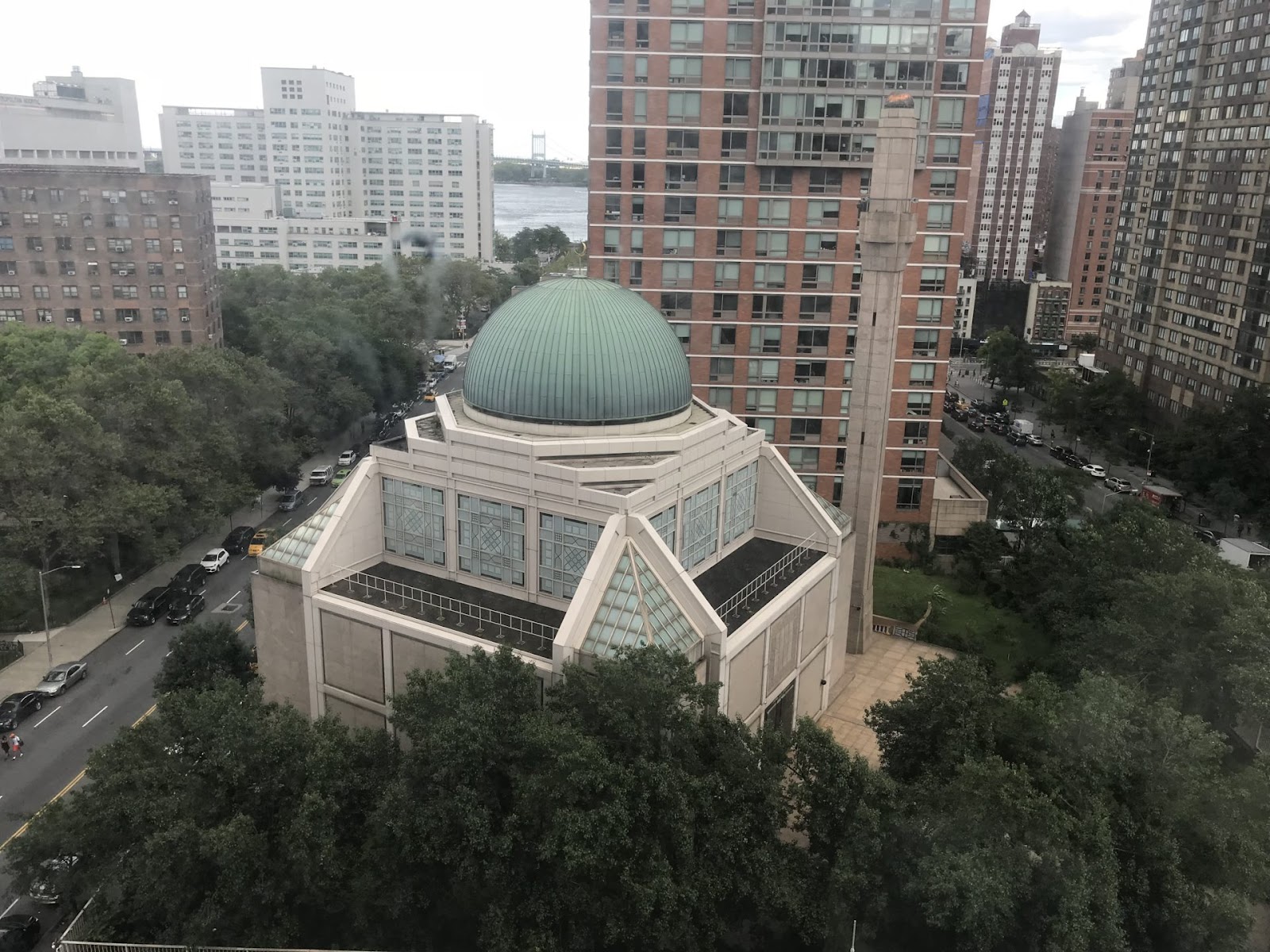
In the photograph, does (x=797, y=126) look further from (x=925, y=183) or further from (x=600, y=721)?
(x=600, y=721)

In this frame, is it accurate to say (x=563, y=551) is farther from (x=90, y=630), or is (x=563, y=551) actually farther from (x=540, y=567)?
(x=90, y=630)

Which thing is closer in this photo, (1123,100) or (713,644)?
(713,644)

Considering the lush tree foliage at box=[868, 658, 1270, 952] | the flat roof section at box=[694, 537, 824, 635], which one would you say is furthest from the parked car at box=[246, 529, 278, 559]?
the lush tree foliage at box=[868, 658, 1270, 952]

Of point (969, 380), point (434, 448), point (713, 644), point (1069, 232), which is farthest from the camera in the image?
point (1069, 232)

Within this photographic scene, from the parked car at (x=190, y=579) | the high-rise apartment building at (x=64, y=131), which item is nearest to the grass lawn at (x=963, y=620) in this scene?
the parked car at (x=190, y=579)

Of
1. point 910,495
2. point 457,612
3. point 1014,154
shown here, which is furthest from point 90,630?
point 1014,154

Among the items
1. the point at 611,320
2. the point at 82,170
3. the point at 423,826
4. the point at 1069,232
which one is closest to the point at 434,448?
the point at 611,320

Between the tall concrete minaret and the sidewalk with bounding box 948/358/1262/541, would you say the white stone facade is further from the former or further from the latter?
the sidewalk with bounding box 948/358/1262/541
